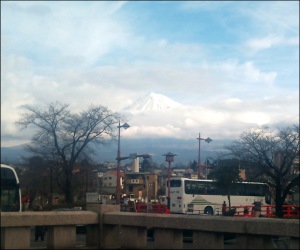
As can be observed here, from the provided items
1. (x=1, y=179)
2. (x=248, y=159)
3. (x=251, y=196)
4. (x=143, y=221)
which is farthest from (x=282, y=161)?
(x=143, y=221)

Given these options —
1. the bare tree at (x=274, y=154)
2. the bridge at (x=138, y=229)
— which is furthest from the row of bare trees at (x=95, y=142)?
the bridge at (x=138, y=229)

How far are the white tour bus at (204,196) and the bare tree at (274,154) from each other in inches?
139

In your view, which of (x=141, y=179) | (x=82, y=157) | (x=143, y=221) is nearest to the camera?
(x=143, y=221)

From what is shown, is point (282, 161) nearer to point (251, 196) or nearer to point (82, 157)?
point (251, 196)

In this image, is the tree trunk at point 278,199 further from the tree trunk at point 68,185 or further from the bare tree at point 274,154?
the tree trunk at point 68,185

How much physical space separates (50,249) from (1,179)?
28.9 ft

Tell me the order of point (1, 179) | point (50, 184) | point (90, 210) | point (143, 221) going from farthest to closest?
point (50, 184), point (1, 179), point (90, 210), point (143, 221)

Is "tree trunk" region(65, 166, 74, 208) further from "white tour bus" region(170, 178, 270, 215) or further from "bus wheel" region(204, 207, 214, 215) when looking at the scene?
"bus wheel" region(204, 207, 214, 215)

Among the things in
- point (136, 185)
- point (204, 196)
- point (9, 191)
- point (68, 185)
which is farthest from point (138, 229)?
point (136, 185)

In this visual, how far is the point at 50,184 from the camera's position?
41906 millimetres

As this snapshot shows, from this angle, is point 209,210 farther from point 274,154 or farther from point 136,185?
point 136,185

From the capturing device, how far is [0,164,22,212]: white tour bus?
2105 cm

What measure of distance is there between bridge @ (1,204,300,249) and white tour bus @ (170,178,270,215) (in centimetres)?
2955

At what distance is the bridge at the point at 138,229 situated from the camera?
1121 centimetres
